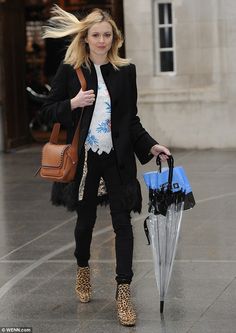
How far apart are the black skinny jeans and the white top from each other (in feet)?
0.16

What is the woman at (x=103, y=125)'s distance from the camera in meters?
6.63

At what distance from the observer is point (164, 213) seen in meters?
6.57

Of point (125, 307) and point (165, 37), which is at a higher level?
point (165, 37)

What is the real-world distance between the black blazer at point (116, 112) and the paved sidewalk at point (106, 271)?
99 centimetres

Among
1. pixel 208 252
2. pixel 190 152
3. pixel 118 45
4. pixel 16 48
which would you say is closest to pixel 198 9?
pixel 190 152

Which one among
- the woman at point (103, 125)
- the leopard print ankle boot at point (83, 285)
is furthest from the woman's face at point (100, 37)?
the leopard print ankle boot at point (83, 285)

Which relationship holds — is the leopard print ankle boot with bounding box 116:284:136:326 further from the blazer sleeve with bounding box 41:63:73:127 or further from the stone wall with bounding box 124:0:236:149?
the stone wall with bounding box 124:0:236:149

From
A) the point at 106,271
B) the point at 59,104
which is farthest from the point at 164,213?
the point at 106,271

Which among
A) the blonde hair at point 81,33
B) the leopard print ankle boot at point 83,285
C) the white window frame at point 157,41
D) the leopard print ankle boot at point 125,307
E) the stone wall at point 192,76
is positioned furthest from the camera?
the white window frame at point 157,41

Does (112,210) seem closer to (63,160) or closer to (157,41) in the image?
(63,160)

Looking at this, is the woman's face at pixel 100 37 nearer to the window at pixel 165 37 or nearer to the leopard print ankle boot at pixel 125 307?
the leopard print ankle boot at pixel 125 307

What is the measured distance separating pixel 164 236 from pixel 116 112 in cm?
90

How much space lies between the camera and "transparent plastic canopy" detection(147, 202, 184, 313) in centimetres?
660

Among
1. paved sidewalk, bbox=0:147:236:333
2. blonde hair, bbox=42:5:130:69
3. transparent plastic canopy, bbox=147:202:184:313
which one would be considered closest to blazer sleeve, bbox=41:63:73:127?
blonde hair, bbox=42:5:130:69
